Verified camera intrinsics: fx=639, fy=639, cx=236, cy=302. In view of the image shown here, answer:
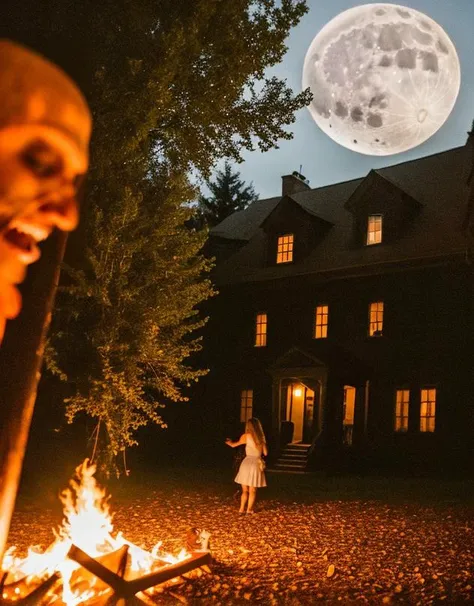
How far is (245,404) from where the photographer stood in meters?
27.1

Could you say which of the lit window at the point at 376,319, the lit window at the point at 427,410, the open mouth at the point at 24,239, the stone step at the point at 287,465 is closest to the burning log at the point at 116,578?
the open mouth at the point at 24,239

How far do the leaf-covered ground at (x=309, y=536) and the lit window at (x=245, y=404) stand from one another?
9.19 metres

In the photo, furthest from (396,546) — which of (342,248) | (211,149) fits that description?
(342,248)

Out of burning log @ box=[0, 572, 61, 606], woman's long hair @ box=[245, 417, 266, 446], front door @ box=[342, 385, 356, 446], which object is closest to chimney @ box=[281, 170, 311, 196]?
front door @ box=[342, 385, 356, 446]

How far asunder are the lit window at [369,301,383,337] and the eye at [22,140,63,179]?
22.6 meters

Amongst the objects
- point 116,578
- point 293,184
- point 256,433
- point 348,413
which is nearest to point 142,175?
point 256,433

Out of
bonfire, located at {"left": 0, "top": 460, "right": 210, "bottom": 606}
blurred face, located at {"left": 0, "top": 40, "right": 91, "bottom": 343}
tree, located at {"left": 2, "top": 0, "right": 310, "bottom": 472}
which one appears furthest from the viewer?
tree, located at {"left": 2, "top": 0, "right": 310, "bottom": 472}

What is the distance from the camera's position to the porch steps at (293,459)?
22688 millimetres

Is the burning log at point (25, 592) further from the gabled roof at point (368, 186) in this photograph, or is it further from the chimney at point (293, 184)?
the chimney at point (293, 184)

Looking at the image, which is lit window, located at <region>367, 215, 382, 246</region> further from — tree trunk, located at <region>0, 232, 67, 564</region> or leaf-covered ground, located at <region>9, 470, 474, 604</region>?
tree trunk, located at <region>0, 232, 67, 564</region>

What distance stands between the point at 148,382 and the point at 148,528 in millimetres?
3032

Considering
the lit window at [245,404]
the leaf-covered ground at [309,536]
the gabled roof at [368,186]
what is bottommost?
the leaf-covered ground at [309,536]

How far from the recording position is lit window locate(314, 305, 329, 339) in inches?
988

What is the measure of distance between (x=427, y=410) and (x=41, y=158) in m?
22.0
